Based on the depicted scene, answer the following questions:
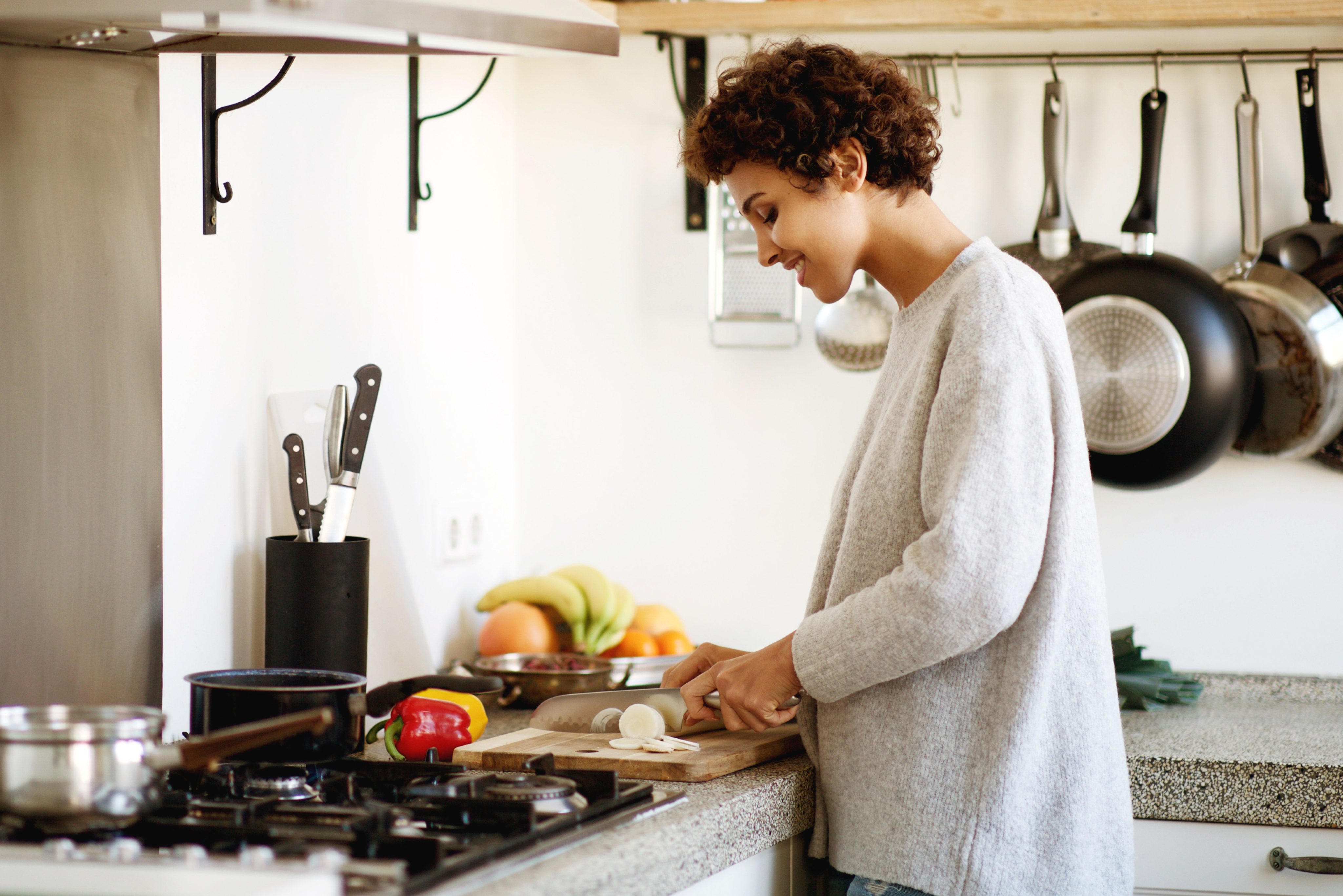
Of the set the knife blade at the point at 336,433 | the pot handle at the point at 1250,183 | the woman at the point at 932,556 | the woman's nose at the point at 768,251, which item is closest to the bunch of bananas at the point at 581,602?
the knife blade at the point at 336,433

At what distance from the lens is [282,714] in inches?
40.6

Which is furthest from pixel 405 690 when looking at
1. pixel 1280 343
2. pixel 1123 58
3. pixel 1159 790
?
pixel 1123 58

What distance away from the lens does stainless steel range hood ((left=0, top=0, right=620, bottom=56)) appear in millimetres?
916

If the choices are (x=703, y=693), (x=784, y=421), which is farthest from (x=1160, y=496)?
(x=703, y=693)

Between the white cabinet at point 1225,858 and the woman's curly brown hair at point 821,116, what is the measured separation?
732 mm

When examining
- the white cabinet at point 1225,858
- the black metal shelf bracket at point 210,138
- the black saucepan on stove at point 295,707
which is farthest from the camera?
the white cabinet at point 1225,858

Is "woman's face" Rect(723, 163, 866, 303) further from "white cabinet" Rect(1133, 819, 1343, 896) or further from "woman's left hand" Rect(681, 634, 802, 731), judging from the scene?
"white cabinet" Rect(1133, 819, 1343, 896)

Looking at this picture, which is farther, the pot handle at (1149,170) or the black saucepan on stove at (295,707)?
the pot handle at (1149,170)

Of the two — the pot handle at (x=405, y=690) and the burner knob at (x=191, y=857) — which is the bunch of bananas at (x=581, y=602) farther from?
the burner knob at (x=191, y=857)

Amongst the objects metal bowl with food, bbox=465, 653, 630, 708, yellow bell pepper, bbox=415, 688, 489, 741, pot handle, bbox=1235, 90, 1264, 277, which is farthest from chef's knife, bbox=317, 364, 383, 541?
pot handle, bbox=1235, 90, 1264, 277

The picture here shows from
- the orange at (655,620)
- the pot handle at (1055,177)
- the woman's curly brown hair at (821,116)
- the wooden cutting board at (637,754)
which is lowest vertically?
the wooden cutting board at (637,754)

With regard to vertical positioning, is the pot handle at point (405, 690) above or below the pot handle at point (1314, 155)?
below

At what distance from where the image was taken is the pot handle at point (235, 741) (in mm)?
786

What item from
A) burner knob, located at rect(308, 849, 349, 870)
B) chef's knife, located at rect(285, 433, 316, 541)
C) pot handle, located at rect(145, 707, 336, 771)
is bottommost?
burner knob, located at rect(308, 849, 349, 870)
